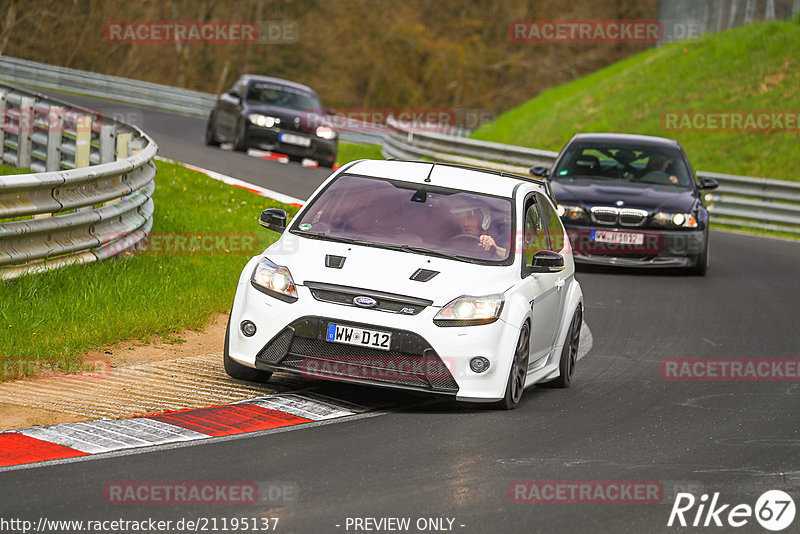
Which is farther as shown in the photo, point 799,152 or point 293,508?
point 799,152

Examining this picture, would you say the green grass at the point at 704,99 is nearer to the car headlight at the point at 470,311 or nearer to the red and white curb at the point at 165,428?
the car headlight at the point at 470,311

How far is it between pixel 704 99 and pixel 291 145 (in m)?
12.9

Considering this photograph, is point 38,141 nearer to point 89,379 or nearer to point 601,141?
point 601,141

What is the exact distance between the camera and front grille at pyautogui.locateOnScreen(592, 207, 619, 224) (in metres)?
Result: 15.8

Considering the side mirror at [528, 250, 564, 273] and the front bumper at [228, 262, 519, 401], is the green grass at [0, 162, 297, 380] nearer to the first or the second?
the front bumper at [228, 262, 519, 401]

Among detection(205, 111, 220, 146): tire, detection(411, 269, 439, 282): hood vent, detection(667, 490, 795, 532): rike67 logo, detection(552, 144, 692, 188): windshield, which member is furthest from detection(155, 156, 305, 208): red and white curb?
detection(667, 490, 795, 532): rike67 logo

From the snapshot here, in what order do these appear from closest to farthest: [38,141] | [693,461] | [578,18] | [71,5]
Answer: [693,461]
[38,141]
[71,5]
[578,18]

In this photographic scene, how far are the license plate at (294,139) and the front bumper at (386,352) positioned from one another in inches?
768

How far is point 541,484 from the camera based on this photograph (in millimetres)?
6398

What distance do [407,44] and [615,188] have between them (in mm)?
40100

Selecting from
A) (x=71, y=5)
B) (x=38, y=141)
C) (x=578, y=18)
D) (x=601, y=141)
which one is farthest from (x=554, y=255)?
(x=578, y=18)

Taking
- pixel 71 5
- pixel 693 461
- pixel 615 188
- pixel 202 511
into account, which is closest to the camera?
pixel 202 511

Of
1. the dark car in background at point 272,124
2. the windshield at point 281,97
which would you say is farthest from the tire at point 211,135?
the windshield at point 281,97

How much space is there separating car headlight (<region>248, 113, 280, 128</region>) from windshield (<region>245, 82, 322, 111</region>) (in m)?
0.52
